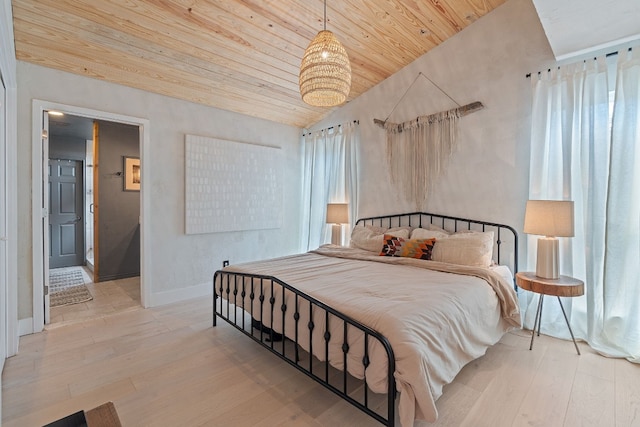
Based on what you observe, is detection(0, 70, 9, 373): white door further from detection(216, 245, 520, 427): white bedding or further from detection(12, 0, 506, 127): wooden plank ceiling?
detection(216, 245, 520, 427): white bedding

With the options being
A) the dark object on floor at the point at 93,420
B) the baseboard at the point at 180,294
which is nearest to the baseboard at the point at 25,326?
A: the baseboard at the point at 180,294

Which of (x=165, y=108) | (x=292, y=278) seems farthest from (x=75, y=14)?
(x=292, y=278)

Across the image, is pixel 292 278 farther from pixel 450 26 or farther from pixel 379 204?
pixel 450 26

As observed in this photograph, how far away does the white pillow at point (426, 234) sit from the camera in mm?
3178

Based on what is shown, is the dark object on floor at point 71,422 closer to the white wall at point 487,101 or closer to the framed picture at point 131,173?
the white wall at point 487,101

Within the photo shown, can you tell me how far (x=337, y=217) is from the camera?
424 centimetres

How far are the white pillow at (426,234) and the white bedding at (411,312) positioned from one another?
0.55 meters

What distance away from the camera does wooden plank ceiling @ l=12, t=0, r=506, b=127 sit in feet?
8.16

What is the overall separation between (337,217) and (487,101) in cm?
222

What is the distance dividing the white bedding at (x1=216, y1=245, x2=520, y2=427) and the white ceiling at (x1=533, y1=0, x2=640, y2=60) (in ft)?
6.41

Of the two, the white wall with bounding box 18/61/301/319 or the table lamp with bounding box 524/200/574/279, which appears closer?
the table lamp with bounding box 524/200/574/279

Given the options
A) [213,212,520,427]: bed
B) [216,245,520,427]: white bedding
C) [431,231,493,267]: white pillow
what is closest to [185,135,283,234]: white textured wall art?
[213,212,520,427]: bed

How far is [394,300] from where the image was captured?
5.95ft

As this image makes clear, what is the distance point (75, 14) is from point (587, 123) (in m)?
4.29
